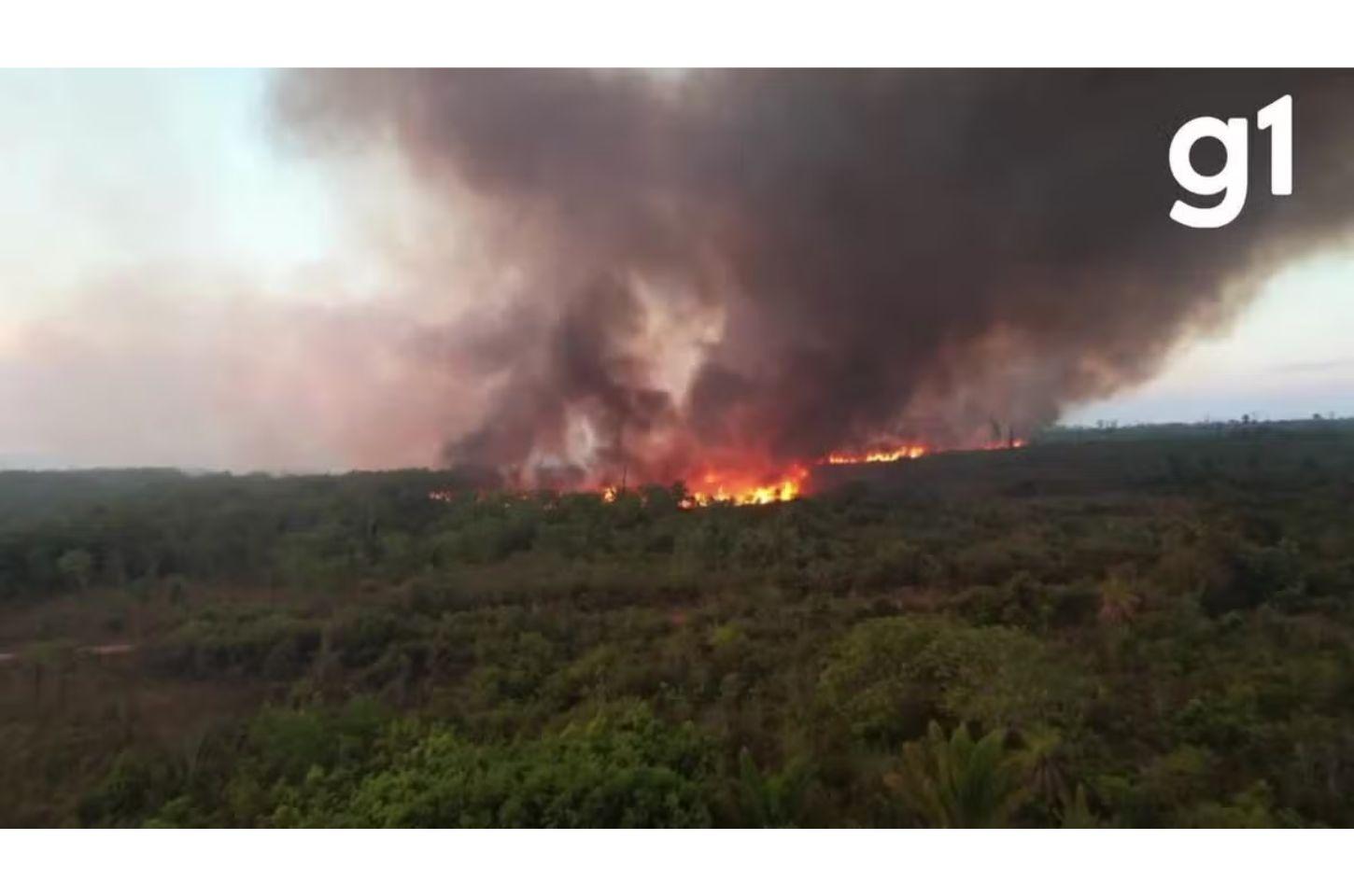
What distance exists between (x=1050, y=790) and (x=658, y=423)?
278 centimetres

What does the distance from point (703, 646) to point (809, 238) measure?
7.91 ft

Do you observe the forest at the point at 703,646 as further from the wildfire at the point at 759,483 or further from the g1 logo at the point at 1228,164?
the g1 logo at the point at 1228,164

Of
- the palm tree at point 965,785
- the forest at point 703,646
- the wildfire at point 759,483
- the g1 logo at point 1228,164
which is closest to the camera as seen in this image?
the palm tree at point 965,785

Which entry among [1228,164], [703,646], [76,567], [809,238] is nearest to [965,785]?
[703,646]

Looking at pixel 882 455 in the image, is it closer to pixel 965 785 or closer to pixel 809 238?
pixel 809 238

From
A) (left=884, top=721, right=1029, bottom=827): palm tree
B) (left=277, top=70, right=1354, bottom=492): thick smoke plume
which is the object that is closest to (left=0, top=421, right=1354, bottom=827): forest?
(left=884, top=721, right=1029, bottom=827): palm tree

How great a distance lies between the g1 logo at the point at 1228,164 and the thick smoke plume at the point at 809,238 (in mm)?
56

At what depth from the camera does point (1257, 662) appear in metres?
4.05

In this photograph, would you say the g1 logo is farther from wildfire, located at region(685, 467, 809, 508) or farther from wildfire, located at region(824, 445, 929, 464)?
wildfire, located at region(685, 467, 809, 508)

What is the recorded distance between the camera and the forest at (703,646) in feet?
11.8

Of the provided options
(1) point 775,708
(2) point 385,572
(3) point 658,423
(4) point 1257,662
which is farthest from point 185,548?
(4) point 1257,662

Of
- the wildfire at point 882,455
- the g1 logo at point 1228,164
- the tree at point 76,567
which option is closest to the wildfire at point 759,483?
the wildfire at point 882,455

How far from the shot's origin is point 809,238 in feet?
13.9

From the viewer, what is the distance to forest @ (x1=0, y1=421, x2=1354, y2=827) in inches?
142
